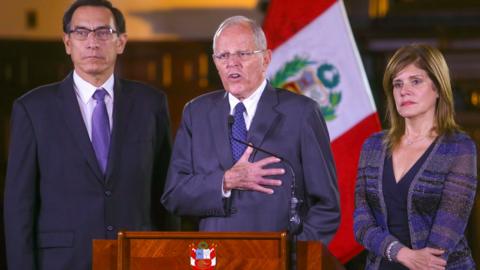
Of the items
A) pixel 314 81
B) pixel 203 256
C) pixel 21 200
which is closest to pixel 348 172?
pixel 314 81

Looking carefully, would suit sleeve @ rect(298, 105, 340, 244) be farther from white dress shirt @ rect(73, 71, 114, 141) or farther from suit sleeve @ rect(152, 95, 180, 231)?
white dress shirt @ rect(73, 71, 114, 141)

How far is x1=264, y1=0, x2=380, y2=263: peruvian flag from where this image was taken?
5160 mm

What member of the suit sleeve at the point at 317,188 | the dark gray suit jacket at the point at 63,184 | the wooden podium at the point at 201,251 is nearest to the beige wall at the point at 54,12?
the dark gray suit jacket at the point at 63,184

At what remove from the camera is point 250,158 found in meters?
3.73

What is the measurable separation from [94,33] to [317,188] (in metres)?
0.96

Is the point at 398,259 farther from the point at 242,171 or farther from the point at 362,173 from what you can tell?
the point at 242,171

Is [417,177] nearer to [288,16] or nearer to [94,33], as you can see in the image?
[94,33]

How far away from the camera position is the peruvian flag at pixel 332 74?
5.16 metres

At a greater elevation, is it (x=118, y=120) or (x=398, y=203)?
(x=118, y=120)

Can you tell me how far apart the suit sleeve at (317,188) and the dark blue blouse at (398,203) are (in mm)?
181

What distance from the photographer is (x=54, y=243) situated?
154 inches

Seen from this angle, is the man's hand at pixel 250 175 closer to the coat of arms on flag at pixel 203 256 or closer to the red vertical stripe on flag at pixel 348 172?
the coat of arms on flag at pixel 203 256

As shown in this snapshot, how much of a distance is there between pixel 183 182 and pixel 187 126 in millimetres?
221

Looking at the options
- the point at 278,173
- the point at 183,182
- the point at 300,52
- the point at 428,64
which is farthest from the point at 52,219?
the point at 300,52
